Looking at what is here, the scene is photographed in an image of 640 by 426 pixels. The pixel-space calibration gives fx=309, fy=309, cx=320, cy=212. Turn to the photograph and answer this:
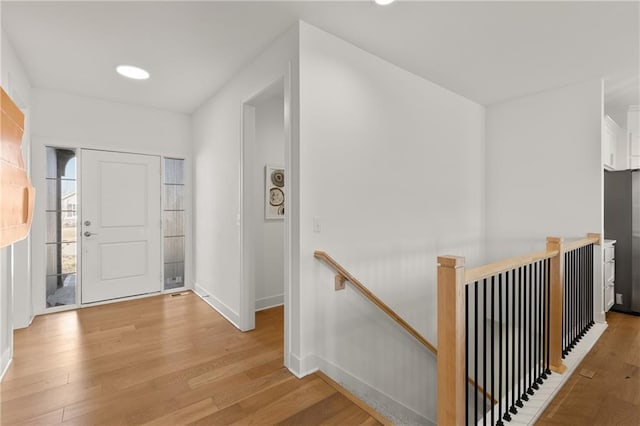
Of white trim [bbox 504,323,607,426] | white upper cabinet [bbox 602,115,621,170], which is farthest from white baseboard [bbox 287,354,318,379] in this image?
white upper cabinet [bbox 602,115,621,170]

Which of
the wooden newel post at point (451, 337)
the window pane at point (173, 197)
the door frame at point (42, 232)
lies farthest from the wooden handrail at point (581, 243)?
the door frame at point (42, 232)

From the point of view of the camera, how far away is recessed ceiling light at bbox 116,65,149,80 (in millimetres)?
2975

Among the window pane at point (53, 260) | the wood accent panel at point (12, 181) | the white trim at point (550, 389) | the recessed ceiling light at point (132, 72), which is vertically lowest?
the white trim at point (550, 389)

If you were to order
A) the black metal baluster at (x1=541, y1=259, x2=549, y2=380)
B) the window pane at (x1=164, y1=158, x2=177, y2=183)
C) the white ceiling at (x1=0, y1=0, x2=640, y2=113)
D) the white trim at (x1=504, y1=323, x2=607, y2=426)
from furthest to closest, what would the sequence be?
the window pane at (x1=164, y1=158, x2=177, y2=183)
the black metal baluster at (x1=541, y1=259, x2=549, y2=380)
the white ceiling at (x1=0, y1=0, x2=640, y2=113)
the white trim at (x1=504, y1=323, x2=607, y2=426)

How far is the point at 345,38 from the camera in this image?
8.18 feet

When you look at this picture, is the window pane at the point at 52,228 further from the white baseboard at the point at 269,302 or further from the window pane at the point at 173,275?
the white baseboard at the point at 269,302

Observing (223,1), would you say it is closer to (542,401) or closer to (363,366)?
(363,366)

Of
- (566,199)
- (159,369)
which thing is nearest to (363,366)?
(159,369)

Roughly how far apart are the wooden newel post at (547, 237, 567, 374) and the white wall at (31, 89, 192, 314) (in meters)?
4.19

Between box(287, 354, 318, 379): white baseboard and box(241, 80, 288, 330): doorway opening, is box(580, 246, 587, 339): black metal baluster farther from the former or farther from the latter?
box(241, 80, 288, 330): doorway opening

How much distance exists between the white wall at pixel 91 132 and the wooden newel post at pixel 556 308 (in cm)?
419

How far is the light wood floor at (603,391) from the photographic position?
181 cm

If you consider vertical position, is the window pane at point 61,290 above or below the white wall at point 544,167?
below

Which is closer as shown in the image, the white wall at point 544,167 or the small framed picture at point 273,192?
the white wall at point 544,167
